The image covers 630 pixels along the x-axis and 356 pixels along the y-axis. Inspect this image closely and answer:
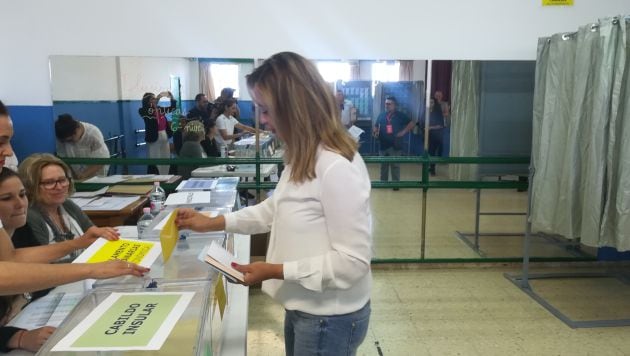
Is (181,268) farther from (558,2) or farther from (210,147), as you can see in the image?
(558,2)

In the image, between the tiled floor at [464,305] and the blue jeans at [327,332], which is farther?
the tiled floor at [464,305]

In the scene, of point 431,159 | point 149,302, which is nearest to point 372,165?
point 431,159

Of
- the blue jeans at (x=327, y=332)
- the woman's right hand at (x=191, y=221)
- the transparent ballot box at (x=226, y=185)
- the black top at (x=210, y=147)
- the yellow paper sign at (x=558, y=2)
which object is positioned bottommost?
the blue jeans at (x=327, y=332)

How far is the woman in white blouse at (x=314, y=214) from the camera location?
1128 mm

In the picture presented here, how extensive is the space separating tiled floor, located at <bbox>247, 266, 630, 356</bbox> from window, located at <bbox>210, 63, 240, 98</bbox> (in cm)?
151

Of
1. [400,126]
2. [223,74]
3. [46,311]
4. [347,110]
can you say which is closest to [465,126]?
[400,126]

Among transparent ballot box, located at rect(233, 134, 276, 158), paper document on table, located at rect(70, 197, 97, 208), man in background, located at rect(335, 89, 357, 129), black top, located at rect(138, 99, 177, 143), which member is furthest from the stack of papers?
man in background, located at rect(335, 89, 357, 129)

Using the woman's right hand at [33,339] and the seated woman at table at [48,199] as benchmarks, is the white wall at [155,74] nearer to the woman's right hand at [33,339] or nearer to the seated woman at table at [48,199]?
the seated woman at table at [48,199]

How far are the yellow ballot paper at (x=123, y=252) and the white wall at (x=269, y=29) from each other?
2.25 metres

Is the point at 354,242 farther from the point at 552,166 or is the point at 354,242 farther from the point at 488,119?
the point at 488,119

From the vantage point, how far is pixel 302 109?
1148 millimetres

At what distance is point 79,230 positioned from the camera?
7.41 ft

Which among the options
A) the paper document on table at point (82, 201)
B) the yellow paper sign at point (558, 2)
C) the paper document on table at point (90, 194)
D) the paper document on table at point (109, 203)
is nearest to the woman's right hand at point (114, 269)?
the paper document on table at point (109, 203)

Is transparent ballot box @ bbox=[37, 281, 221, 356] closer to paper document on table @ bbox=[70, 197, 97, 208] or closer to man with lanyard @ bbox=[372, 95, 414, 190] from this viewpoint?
paper document on table @ bbox=[70, 197, 97, 208]
